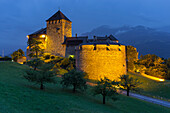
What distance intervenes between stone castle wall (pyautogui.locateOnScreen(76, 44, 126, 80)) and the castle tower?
22.7 metres

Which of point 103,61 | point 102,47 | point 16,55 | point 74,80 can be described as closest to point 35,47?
point 16,55

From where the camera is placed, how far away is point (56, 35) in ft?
177

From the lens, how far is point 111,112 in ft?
39.1

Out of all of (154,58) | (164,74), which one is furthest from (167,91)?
(154,58)

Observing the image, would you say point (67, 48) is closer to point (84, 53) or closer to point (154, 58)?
point (84, 53)

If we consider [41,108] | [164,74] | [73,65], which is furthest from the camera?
[164,74]

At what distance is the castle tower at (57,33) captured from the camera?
174 feet

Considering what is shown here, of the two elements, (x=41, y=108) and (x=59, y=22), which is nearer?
(x=41, y=108)

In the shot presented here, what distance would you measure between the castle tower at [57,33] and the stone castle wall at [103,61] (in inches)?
895

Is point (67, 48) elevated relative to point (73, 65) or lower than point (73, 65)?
elevated

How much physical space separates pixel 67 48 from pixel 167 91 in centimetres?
3221

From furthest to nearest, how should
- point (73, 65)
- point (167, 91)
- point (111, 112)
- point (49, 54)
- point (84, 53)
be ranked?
1. point (49, 54)
2. point (73, 65)
3. point (84, 53)
4. point (167, 91)
5. point (111, 112)

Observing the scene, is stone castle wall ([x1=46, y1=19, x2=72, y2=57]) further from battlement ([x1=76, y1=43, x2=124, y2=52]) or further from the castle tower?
battlement ([x1=76, y1=43, x2=124, y2=52])

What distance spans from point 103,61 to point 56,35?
29.5m
